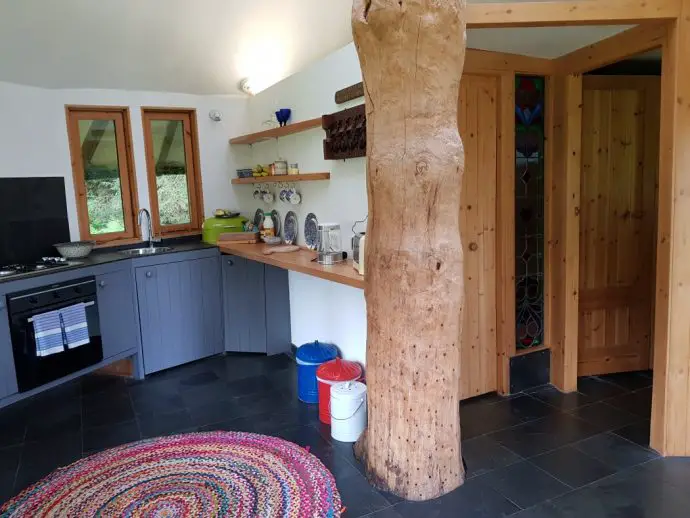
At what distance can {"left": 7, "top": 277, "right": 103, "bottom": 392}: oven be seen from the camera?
3.31 m

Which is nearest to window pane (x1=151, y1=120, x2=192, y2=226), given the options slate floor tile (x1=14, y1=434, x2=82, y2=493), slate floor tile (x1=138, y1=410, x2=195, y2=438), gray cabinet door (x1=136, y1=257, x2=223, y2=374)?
gray cabinet door (x1=136, y1=257, x2=223, y2=374)

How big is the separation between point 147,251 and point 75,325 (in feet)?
2.76

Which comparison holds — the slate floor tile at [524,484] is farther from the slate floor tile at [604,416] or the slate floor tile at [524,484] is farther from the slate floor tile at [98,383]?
the slate floor tile at [98,383]

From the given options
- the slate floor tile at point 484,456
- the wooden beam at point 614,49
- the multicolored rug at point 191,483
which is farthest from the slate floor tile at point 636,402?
the wooden beam at point 614,49

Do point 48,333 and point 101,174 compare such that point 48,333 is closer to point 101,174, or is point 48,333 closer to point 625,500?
point 101,174

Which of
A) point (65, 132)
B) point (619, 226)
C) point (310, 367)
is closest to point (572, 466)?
point (310, 367)

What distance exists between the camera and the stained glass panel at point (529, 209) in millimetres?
3389

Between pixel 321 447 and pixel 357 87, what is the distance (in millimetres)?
2048

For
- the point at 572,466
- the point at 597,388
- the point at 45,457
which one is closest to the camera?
the point at 572,466

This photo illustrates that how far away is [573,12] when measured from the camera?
237 cm

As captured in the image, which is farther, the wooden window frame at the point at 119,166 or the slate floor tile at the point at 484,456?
the wooden window frame at the point at 119,166

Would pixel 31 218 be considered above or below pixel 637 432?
above

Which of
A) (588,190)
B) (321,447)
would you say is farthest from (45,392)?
(588,190)

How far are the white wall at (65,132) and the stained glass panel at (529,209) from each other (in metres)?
2.61
